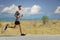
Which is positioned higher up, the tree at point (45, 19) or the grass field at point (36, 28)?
the tree at point (45, 19)

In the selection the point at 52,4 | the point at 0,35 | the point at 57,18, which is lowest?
the point at 0,35

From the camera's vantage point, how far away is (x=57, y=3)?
30.7 ft

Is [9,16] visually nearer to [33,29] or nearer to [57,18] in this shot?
[33,29]

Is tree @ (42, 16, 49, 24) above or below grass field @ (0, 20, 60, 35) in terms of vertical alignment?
above

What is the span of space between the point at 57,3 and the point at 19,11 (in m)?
1.60

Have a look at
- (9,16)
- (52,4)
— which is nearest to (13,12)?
(9,16)

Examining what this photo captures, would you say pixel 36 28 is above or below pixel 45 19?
below

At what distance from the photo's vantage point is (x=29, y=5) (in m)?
9.27

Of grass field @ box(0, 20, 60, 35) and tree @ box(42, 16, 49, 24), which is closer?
tree @ box(42, 16, 49, 24)

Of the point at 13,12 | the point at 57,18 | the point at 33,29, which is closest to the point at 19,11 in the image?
the point at 13,12

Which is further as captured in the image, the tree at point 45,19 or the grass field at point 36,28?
the grass field at point 36,28

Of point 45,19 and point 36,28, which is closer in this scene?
point 45,19

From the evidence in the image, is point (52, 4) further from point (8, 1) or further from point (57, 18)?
point (8, 1)

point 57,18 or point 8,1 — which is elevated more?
point 8,1
